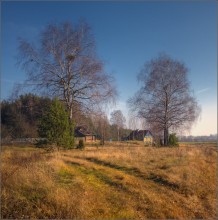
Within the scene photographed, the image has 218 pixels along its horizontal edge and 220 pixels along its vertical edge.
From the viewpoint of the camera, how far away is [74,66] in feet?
50.2

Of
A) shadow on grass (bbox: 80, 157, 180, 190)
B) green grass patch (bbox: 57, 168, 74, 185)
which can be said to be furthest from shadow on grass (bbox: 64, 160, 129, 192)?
shadow on grass (bbox: 80, 157, 180, 190)

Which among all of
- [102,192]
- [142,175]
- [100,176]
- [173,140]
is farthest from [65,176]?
[173,140]

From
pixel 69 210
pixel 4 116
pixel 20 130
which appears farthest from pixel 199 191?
pixel 4 116

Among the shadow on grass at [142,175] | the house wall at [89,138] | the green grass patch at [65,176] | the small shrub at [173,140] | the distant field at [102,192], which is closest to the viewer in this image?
the distant field at [102,192]

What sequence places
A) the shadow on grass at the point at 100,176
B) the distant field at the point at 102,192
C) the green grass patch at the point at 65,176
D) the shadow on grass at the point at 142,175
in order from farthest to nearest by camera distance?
1. the shadow on grass at the point at 142,175
2. the shadow on grass at the point at 100,176
3. the green grass patch at the point at 65,176
4. the distant field at the point at 102,192

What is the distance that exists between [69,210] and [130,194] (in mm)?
2087

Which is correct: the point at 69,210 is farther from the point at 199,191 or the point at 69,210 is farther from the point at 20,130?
the point at 20,130

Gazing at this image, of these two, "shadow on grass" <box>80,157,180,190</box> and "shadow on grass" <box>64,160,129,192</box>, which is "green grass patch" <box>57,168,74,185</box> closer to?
"shadow on grass" <box>64,160,129,192</box>

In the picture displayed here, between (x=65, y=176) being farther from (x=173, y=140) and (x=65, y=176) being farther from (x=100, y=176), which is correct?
(x=173, y=140)

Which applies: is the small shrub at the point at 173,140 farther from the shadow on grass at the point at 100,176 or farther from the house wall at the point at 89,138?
the house wall at the point at 89,138

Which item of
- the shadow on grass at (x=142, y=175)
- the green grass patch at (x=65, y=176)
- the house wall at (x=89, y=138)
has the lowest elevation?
the house wall at (x=89, y=138)

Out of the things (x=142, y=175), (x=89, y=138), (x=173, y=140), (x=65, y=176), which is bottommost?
(x=89, y=138)

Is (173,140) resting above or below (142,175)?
above

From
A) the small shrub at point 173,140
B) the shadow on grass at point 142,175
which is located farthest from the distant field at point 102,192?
the small shrub at point 173,140
